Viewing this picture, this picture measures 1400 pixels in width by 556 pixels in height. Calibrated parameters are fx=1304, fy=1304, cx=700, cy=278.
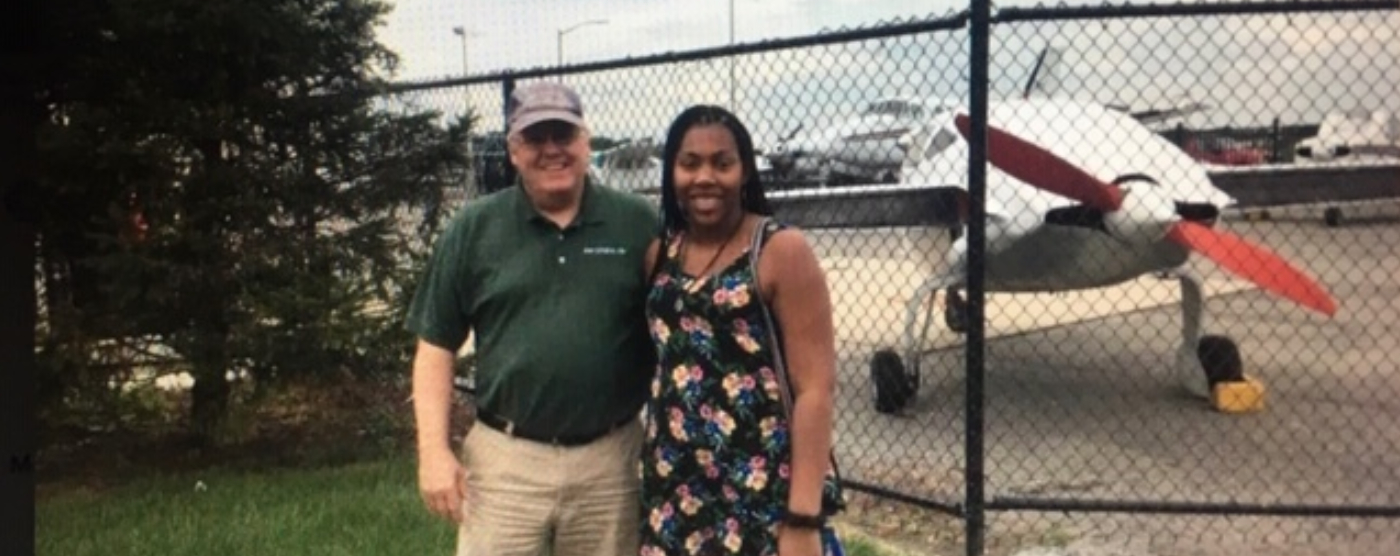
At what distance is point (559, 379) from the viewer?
262 centimetres

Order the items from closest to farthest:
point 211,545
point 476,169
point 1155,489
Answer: point 211,545 → point 1155,489 → point 476,169

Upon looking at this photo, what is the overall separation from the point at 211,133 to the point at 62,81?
2.20ft

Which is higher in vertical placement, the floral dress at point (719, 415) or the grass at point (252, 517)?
the floral dress at point (719, 415)

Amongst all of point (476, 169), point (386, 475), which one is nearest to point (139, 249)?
point (386, 475)

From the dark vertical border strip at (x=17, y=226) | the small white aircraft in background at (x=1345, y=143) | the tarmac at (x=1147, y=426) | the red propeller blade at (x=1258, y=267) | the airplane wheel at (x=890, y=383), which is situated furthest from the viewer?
the small white aircraft in background at (x=1345, y=143)

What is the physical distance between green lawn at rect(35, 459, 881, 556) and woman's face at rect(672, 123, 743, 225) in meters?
2.55

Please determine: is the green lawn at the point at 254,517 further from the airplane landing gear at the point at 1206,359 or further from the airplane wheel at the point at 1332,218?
the airplane wheel at the point at 1332,218

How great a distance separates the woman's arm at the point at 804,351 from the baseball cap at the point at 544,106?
546 mm

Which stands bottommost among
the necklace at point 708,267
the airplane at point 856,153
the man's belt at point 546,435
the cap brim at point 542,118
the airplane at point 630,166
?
the man's belt at point 546,435

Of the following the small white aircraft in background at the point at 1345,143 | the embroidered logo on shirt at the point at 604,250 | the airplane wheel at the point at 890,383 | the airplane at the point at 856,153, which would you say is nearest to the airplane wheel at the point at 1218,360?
the airplane wheel at the point at 890,383

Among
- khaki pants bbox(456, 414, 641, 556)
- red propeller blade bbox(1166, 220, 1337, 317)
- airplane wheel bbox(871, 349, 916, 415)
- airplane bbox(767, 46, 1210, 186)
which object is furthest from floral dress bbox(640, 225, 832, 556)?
airplane bbox(767, 46, 1210, 186)

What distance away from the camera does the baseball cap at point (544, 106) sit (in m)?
2.66

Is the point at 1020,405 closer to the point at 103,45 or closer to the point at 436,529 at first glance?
the point at 436,529

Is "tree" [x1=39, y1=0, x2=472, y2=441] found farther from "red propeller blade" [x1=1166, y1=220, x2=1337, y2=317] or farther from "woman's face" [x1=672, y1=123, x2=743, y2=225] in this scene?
"red propeller blade" [x1=1166, y1=220, x2=1337, y2=317]
